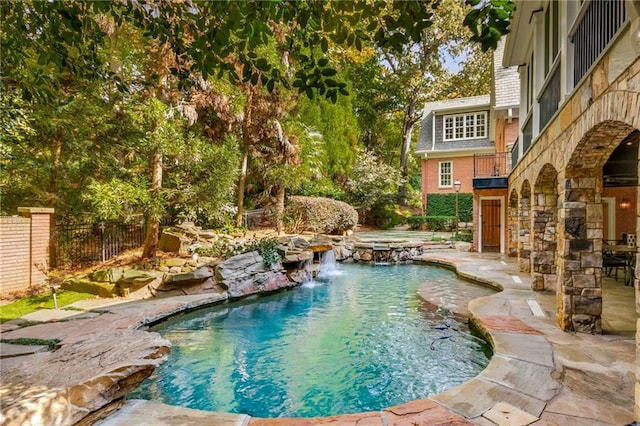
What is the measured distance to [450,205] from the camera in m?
21.8

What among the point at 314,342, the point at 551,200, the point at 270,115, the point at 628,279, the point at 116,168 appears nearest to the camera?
the point at 314,342

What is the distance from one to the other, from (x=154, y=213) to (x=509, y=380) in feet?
25.7

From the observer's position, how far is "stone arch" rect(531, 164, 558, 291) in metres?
7.07

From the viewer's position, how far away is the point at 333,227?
16359mm

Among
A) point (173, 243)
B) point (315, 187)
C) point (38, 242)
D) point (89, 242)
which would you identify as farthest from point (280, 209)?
point (38, 242)

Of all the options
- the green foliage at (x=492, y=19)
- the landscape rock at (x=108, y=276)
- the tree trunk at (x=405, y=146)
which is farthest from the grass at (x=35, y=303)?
the tree trunk at (x=405, y=146)

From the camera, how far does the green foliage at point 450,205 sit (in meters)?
21.2

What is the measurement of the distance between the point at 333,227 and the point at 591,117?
13.0 m

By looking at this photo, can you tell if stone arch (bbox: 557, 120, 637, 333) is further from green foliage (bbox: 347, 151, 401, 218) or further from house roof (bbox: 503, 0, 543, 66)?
green foliage (bbox: 347, 151, 401, 218)

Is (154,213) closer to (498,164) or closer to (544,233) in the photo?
(544,233)

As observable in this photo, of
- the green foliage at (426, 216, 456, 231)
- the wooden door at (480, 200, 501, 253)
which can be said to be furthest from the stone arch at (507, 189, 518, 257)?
the green foliage at (426, 216, 456, 231)

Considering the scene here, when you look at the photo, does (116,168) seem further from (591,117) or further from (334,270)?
(591,117)

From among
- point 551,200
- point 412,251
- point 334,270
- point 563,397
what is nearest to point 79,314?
point 563,397

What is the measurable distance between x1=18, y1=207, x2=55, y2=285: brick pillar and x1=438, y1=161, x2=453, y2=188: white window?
20294 millimetres
